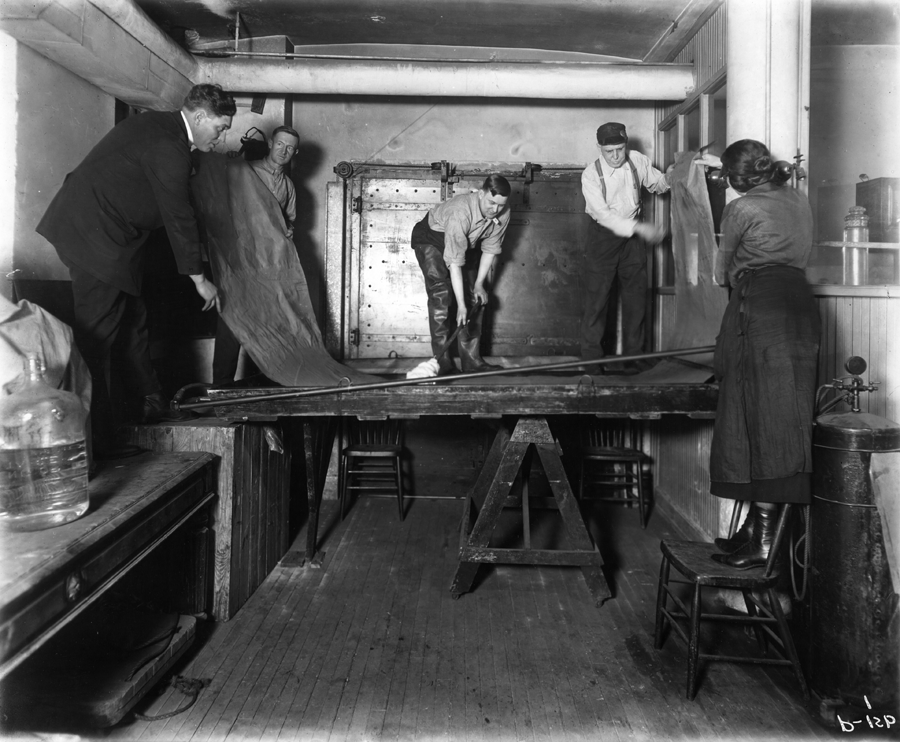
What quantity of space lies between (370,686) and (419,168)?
3.63 meters

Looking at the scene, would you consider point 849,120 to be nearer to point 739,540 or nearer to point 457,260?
point 457,260

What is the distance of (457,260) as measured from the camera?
13.3 ft

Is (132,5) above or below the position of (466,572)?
above

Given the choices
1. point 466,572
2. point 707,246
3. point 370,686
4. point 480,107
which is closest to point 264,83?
point 480,107

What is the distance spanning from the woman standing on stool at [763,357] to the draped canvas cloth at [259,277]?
1626mm

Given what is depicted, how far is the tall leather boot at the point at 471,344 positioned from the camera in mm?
4309

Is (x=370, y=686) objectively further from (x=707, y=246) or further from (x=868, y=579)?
(x=707, y=246)

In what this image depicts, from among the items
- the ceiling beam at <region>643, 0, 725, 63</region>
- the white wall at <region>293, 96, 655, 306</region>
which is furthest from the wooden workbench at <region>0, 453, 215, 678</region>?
the ceiling beam at <region>643, 0, 725, 63</region>

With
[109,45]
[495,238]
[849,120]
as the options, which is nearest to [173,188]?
[109,45]

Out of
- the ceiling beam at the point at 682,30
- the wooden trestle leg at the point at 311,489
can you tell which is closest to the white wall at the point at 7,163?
the wooden trestle leg at the point at 311,489

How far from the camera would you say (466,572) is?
126 inches

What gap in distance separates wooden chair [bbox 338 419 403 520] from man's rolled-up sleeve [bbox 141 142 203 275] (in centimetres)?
200

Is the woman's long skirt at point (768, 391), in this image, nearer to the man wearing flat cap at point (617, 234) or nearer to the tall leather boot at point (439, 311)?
the man wearing flat cap at point (617, 234)

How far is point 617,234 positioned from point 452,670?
2.79m
